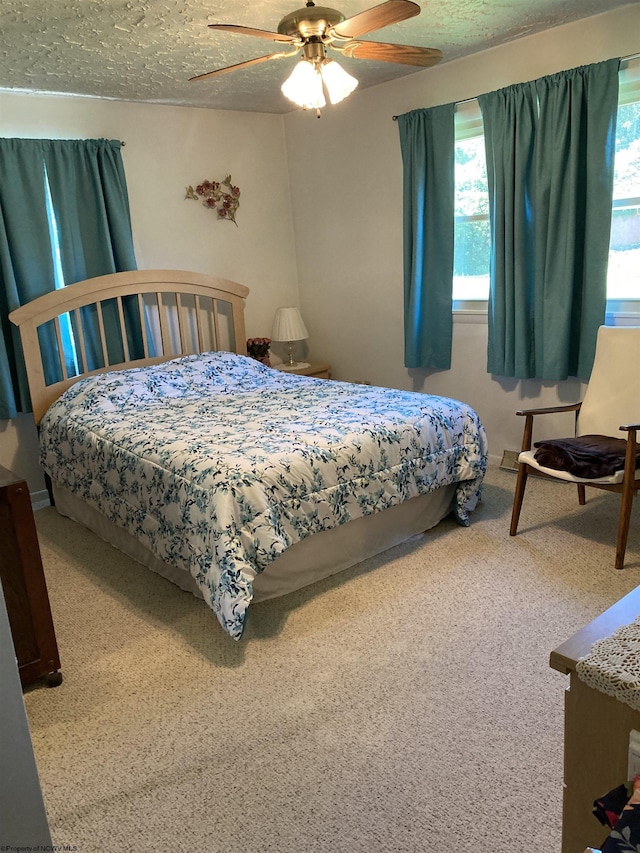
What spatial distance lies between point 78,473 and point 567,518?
8.18ft

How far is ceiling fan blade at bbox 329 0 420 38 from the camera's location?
206 cm

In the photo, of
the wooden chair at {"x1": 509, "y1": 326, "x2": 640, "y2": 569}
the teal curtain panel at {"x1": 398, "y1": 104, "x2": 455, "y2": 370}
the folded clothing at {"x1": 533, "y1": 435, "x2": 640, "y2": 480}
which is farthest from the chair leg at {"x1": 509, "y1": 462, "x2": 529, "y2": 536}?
the teal curtain panel at {"x1": 398, "y1": 104, "x2": 455, "y2": 370}

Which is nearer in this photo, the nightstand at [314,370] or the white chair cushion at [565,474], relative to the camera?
the white chair cushion at [565,474]

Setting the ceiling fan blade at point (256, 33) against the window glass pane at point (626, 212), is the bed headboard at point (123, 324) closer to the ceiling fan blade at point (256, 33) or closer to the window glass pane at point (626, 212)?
the ceiling fan blade at point (256, 33)

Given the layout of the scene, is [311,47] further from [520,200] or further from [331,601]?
[331,601]

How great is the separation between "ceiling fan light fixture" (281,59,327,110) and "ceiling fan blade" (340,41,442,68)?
7.7 inches

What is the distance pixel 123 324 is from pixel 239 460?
6.35 feet

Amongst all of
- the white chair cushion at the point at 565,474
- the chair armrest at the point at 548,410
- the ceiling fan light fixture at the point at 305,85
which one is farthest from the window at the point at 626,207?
the ceiling fan light fixture at the point at 305,85

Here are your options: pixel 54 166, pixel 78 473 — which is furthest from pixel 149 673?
pixel 54 166

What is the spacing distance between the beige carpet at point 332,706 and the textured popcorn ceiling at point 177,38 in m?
2.38

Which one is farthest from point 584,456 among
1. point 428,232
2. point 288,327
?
point 288,327

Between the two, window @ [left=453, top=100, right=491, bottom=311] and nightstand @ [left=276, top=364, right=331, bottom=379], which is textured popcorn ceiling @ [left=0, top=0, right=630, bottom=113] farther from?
nightstand @ [left=276, top=364, right=331, bottom=379]

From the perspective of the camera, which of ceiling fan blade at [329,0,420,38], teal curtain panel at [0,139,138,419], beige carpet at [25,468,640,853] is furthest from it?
teal curtain panel at [0,139,138,419]

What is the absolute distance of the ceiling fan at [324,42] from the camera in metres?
2.21
